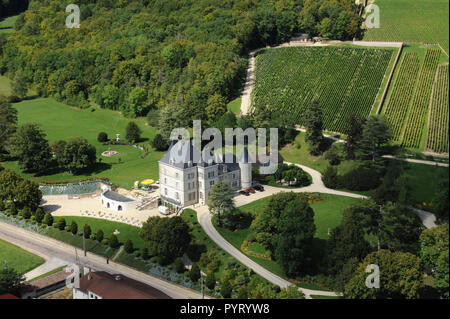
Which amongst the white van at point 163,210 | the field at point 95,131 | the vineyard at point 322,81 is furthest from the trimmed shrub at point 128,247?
Result: the vineyard at point 322,81

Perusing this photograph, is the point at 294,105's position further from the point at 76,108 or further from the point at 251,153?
the point at 76,108

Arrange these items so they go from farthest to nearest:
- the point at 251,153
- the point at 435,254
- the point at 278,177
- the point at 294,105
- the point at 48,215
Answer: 1. the point at 294,105
2. the point at 251,153
3. the point at 278,177
4. the point at 48,215
5. the point at 435,254

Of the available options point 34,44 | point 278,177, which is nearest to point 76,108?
point 34,44

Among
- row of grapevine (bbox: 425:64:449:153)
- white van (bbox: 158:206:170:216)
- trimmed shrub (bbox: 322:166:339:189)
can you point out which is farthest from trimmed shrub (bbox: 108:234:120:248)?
row of grapevine (bbox: 425:64:449:153)

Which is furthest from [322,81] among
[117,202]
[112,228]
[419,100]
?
[112,228]

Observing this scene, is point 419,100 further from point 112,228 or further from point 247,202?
point 112,228

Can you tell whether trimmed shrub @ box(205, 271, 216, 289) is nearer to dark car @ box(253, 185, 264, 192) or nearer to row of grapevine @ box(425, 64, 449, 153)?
dark car @ box(253, 185, 264, 192)
